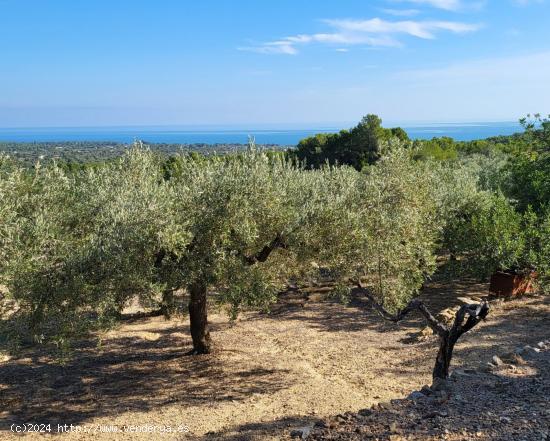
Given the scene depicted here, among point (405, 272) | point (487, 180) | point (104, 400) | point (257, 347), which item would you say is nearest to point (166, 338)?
point (257, 347)

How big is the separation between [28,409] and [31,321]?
2.77 meters

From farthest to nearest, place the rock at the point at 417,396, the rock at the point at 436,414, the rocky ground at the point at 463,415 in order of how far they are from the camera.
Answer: the rock at the point at 417,396 < the rock at the point at 436,414 < the rocky ground at the point at 463,415

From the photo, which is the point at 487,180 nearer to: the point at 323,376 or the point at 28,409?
the point at 323,376

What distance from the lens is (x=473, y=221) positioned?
21125 millimetres

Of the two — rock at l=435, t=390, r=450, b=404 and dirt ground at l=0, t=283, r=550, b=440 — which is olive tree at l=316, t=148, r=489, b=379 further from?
dirt ground at l=0, t=283, r=550, b=440

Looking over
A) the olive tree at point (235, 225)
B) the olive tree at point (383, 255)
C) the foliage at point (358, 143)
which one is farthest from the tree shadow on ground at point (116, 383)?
the foliage at point (358, 143)

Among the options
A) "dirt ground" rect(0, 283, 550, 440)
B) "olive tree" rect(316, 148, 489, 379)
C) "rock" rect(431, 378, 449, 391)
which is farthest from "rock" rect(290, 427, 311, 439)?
"olive tree" rect(316, 148, 489, 379)

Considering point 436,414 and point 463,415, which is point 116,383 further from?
point 463,415

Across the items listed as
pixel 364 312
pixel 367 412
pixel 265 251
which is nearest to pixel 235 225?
pixel 265 251

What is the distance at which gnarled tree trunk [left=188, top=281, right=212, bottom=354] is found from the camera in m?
16.1

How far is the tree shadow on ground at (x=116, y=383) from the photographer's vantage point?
12.8m

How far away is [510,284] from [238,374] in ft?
45.5

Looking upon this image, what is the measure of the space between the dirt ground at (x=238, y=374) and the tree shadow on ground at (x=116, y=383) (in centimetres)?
4

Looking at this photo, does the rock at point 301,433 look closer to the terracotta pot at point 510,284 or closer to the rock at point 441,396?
the rock at point 441,396
